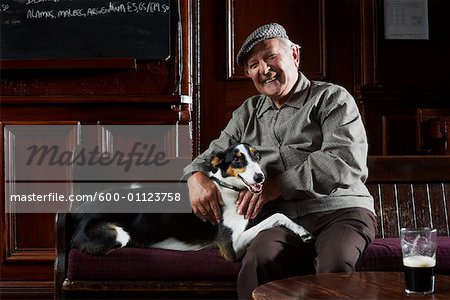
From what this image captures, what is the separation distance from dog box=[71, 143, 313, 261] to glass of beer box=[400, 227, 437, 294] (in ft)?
2.12

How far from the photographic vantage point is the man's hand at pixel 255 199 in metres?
2.24

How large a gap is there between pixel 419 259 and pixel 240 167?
2.83 feet

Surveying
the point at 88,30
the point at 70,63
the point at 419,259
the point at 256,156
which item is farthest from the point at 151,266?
the point at 88,30

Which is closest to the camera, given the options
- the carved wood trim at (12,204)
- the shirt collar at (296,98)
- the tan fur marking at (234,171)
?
the tan fur marking at (234,171)

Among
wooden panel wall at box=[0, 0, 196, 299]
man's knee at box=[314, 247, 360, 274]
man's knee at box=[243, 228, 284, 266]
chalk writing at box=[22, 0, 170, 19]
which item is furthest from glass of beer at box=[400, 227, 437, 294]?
chalk writing at box=[22, 0, 170, 19]

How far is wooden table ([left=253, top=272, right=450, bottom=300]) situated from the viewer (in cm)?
150

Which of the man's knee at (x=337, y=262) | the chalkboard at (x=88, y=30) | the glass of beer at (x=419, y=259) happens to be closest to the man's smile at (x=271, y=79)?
the man's knee at (x=337, y=262)

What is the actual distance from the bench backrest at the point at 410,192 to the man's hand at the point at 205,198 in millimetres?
706

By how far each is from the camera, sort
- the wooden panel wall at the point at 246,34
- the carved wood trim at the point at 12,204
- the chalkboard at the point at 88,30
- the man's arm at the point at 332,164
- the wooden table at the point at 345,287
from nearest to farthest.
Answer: the wooden table at the point at 345,287 → the man's arm at the point at 332,164 → the carved wood trim at the point at 12,204 → the chalkboard at the point at 88,30 → the wooden panel wall at the point at 246,34

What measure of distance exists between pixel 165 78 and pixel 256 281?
1.66 m

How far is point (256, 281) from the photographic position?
6.45 feet

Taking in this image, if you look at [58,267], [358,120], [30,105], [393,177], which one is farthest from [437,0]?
[58,267]

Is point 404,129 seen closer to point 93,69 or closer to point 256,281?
point 93,69

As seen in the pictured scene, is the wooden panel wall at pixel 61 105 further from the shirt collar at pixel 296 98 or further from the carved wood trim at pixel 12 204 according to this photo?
the shirt collar at pixel 296 98
